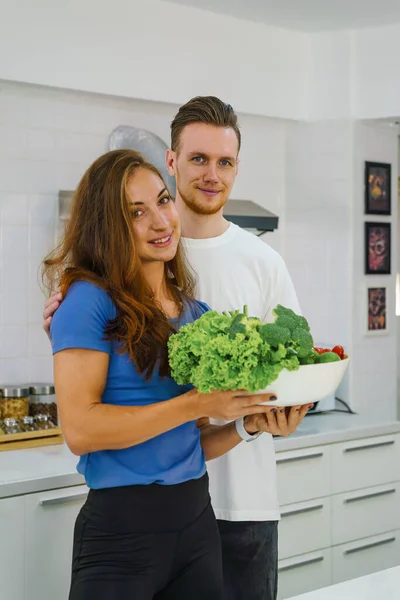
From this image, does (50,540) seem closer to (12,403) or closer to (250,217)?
(12,403)

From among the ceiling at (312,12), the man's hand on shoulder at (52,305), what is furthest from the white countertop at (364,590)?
the ceiling at (312,12)

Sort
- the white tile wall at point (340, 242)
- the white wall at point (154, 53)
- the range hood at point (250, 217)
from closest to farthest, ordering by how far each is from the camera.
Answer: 1. the white wall at point (154, 53)
2. the range hood at point (250, 217)
3. the white tile wall at point (340, 242)

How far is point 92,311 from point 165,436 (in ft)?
0.93

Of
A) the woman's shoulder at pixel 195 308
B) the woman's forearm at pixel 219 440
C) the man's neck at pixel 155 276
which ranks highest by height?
the man's neck at pixel 155 276

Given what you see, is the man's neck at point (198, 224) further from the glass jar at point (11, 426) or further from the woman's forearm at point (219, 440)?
the glass jar at point (11, 426)

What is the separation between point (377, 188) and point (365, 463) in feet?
4.12

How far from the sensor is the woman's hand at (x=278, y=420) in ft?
5.63

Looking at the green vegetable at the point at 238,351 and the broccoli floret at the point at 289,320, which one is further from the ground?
the broccoli floret at the point at 289,320

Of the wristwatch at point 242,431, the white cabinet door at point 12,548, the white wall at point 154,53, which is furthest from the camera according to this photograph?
the white wall at point 154,53

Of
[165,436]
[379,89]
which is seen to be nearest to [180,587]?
[165,436]

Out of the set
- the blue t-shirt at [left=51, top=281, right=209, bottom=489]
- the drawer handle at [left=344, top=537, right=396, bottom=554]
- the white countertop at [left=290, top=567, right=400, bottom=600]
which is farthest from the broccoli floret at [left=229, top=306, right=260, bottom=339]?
the drawer handle at [left=344, top=537, right=396, bottom=554]

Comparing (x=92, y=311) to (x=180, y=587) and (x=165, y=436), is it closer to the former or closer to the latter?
(x=165, y=436)

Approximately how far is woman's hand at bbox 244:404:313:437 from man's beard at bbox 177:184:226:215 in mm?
538

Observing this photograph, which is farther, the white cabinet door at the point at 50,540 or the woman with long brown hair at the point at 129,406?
the white cabinet door at the point at 50,540
